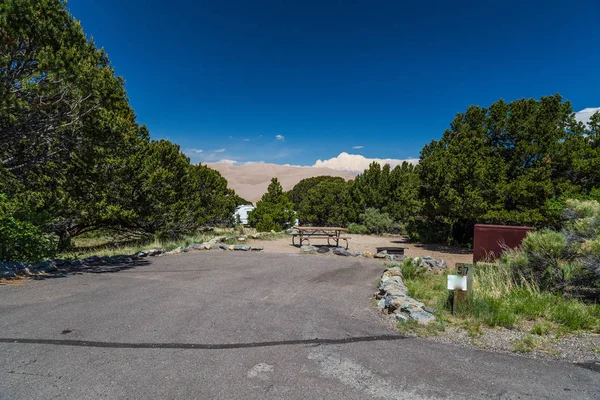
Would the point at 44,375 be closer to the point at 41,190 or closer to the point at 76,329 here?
the point at 76,329

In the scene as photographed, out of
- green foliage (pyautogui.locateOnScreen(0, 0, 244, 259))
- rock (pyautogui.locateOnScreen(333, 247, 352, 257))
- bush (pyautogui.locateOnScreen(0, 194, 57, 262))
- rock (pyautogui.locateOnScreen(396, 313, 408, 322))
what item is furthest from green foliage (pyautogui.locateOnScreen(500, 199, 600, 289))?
bush (pyautogui.locateOnScreen(0, 194, 57, 262))

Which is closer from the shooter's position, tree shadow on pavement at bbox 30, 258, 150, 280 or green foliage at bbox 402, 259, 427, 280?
tree shadow on pavement at bbox 30, 258, 150, 280

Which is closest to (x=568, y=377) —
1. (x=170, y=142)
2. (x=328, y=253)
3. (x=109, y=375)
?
(x=109, y=375)

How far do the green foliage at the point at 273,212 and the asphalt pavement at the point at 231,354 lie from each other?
14861 mm

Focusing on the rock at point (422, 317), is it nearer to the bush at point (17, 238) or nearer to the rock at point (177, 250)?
the bush at point (17, 238)

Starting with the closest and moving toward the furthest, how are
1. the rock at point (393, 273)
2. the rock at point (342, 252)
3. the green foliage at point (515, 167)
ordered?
the rock at point (393, 273), the rock at point (342, 252), the green foliage at point (515, 167)

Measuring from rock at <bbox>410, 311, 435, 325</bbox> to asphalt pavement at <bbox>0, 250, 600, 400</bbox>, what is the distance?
434mm

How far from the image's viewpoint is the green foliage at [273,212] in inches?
828

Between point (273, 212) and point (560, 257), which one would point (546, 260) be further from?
point (273, 212)

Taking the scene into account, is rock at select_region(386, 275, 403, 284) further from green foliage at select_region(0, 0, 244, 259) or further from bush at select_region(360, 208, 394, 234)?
bush at select_region(360, 208, 394, 234)

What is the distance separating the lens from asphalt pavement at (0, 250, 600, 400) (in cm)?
283

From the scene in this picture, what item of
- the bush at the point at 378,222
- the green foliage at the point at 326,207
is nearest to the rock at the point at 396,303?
the bush at the point at 378,222

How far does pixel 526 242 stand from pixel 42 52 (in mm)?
10058

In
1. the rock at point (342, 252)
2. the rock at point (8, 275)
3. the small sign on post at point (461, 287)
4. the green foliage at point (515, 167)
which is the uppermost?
the green foliage at point (515, 167)
